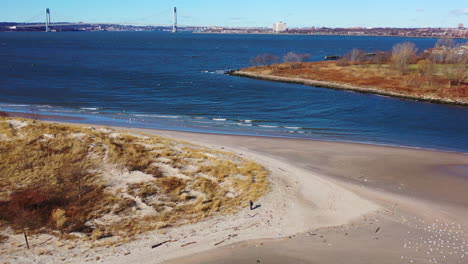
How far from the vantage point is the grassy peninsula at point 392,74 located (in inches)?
2840

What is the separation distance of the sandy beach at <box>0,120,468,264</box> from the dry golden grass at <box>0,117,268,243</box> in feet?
5.40

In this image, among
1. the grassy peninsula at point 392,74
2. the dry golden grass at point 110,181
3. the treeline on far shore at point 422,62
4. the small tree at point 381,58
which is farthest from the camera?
the small tree at point 381,58

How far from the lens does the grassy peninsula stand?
72.1 m

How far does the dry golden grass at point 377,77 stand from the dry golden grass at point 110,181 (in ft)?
178

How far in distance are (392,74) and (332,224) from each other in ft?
252

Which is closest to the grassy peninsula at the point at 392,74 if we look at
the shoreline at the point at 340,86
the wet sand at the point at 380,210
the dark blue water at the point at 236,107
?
the shoreline at the point at 340,86

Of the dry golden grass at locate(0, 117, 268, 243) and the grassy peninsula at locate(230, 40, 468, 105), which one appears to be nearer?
the dry golden grass at locate(0, 117, 268, 243)

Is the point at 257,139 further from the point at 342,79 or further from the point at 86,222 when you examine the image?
the point at 342,79

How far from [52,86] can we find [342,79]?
60.5 m

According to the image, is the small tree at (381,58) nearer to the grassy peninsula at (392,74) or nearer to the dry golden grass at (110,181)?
the grassy peninsula at (392,74)

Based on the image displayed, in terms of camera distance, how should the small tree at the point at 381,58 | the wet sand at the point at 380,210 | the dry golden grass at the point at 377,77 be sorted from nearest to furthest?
1. the wet sand at the point at 380,210
2. the dry golden grass at the point at 377,77
3. the small tree at the point at 381,58

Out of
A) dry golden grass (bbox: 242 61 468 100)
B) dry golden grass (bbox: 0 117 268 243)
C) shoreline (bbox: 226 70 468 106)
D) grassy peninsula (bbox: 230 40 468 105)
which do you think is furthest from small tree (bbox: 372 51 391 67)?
dry golden grass (bbox: 0 117 268 243)

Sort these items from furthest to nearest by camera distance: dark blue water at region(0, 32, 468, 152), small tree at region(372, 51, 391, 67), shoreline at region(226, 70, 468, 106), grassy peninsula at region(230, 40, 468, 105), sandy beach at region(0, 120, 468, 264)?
small tree at region(372, 51, 391, 67)
grassy peninsula at region(230, 40, 468, 105)
shoreline at region(226, 70, 468, 106)
dark blue water at region(0, 32, 468, 152)
sandy beach at region(0, 120, 468, 264)

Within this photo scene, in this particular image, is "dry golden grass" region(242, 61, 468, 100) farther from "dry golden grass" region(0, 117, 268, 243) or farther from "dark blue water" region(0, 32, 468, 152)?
"dry golden grass" region(0, 117, 268, 243)
